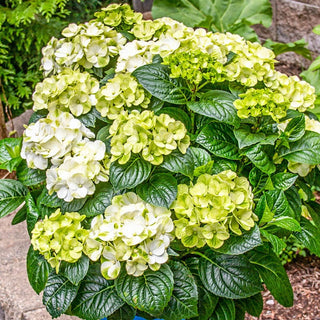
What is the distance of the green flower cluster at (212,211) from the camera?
1.27 m

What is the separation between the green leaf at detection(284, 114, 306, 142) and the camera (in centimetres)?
147

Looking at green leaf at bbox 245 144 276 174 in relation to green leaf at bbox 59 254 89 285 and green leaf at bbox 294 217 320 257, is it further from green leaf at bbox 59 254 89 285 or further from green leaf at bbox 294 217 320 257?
green leaf at bbox 59 254 89 285

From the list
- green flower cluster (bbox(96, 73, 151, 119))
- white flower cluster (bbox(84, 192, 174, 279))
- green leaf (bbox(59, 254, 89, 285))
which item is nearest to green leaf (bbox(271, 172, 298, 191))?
white flower cluster (bbox(84, 192, 174, 279))

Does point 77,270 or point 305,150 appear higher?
point 305,150

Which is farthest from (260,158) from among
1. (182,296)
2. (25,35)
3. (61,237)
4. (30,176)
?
(25,35)

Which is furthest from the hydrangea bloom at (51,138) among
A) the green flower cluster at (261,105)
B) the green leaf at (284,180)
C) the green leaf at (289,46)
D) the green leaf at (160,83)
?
the green leaf at (289,46)

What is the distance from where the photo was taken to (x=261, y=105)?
1.40 meters

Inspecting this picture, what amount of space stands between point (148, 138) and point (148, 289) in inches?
15.0

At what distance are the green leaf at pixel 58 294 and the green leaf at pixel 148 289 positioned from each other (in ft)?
0.47

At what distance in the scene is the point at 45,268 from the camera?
1.46 metres

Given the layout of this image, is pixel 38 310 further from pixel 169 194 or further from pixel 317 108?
pixel 317 108

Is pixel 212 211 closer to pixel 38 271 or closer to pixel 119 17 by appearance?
pixel 38 271

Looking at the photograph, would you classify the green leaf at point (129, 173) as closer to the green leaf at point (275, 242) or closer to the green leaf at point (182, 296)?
the green leaf at point (182, 296)

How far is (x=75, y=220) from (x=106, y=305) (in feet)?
0.79
